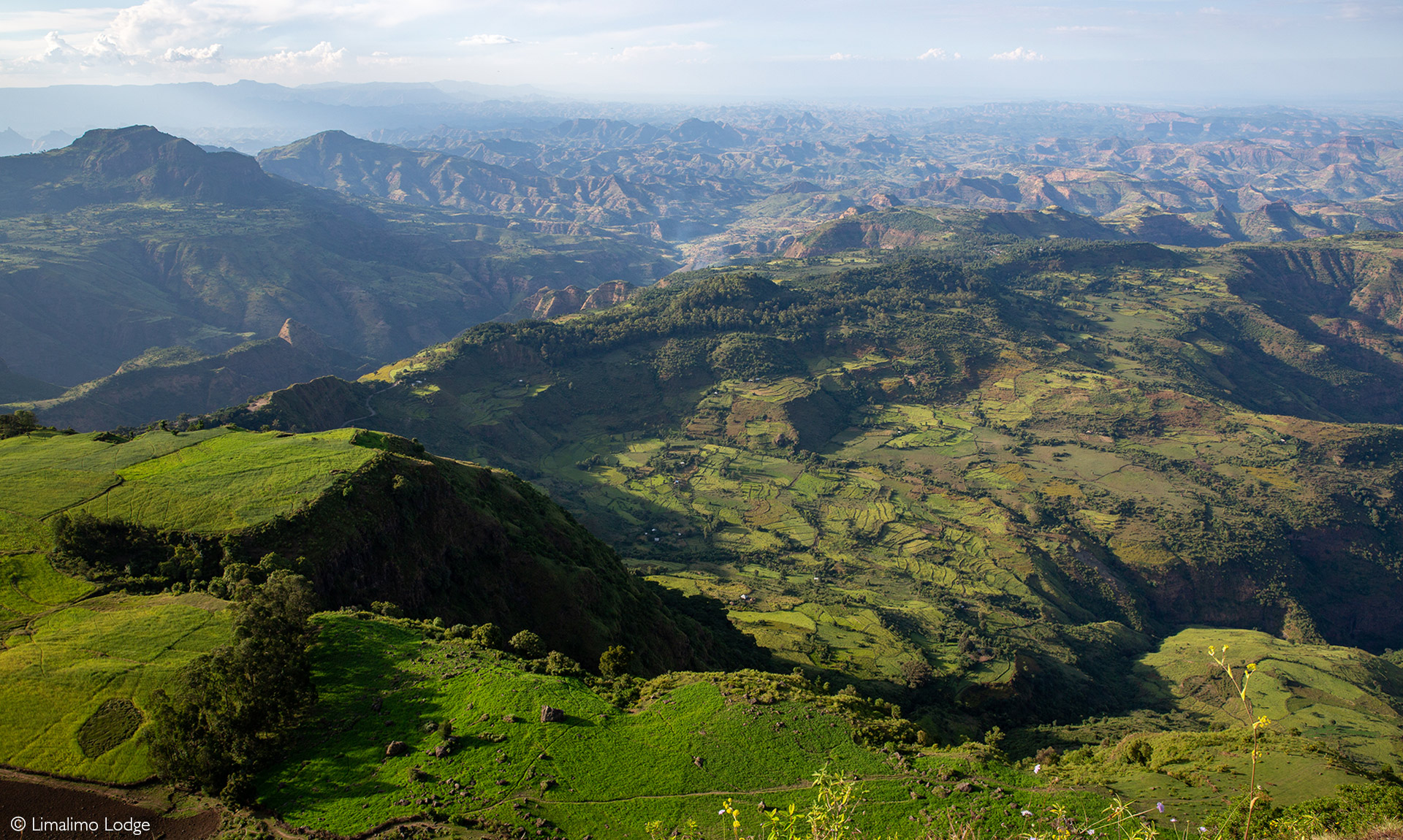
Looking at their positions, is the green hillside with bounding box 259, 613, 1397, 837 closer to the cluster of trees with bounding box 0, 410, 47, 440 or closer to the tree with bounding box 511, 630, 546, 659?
the tree with bounding box 511, 630, 546, 659

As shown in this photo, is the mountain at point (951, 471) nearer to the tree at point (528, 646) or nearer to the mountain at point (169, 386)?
the tree at point (528, 646)

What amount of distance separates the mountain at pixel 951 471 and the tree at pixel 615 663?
31.1 metres

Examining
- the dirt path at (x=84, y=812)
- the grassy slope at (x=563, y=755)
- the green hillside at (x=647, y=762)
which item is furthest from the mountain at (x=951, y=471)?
the dirt path at (x=84, y=812)

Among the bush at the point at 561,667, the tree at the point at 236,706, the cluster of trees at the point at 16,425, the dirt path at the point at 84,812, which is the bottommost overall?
the bush at the point at 561,667

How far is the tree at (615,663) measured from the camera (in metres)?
46.3

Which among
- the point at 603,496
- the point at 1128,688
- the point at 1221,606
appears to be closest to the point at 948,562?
the point at 1128,688

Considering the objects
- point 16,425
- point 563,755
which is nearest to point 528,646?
point 563,755

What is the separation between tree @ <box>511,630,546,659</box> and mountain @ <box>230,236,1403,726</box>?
36.1 metres

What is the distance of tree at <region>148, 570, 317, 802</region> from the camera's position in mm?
29688

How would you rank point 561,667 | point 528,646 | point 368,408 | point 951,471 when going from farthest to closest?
point 951,471, point 368,408, point 528,646, point 561,667

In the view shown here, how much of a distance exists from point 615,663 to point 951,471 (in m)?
110

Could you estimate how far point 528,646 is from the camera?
45.8 metres

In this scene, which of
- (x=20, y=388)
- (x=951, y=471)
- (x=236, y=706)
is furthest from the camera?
(x=20, y=388)

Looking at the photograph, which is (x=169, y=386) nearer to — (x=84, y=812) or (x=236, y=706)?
(x=84, y=812)
